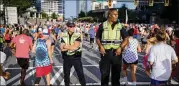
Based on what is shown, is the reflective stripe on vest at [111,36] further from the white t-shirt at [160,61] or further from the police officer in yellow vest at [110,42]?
the white t-shirt at [160,61]

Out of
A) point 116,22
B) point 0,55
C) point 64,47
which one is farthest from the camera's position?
point 64,47

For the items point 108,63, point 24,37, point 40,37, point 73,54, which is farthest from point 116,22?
point 24,37

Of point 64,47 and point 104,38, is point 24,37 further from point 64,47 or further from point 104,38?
point 104,38

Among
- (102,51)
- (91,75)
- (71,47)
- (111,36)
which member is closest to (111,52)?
(102,51)

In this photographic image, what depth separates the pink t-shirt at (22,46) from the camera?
9891mm

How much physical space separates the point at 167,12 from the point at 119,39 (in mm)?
86182

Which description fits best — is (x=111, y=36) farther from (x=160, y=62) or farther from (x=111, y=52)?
Answer: (x=160, y=62)

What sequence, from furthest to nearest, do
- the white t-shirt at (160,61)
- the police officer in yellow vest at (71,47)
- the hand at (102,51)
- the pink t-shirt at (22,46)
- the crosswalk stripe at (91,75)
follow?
the crosswalk stripe at (91,75)
the pink t-shirt at (22,46)
the police officer in yellow vest at (71,47)
the hand at (102,51)
the white t-shirt at (160,61)

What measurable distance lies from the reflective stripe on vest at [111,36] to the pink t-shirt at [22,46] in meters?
3.05

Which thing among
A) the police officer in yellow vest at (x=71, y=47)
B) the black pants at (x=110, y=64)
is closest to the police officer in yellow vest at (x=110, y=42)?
the black pants at (x=110, y=64)

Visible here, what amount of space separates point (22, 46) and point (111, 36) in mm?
3229

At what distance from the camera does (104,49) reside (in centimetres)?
761

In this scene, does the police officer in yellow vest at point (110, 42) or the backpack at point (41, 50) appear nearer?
the police officer in yellow vest at point (110, 42)

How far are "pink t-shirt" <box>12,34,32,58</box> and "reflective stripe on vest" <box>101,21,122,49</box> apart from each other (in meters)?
3.05
